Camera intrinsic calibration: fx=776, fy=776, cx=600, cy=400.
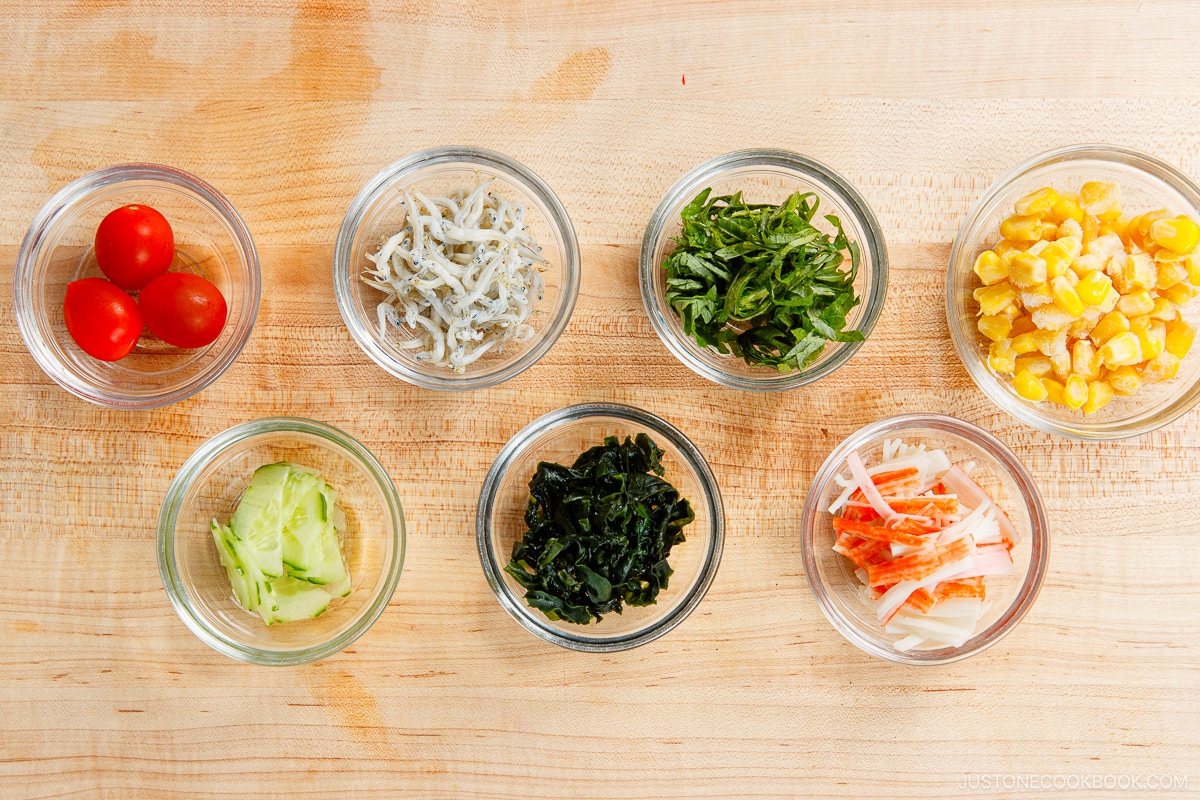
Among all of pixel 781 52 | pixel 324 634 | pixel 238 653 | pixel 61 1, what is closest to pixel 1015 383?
pixel 781 52

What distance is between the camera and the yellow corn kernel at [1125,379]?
185cm

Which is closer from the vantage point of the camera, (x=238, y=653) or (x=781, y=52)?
(x=238, y=653)

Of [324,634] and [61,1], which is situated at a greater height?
[61,1]

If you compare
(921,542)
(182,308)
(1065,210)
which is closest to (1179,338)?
(1065,210)

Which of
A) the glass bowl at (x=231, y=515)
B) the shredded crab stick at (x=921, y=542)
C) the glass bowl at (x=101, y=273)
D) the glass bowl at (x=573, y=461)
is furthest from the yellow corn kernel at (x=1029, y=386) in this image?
the glass bowl at (x=101, y=273)

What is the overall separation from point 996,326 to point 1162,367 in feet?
A: 1.32

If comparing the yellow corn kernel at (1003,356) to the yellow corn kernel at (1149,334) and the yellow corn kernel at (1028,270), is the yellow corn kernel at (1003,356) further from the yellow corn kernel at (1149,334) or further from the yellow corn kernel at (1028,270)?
the yellow corn kernel at (1149,334)

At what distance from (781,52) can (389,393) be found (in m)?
1.35

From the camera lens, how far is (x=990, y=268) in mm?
1881

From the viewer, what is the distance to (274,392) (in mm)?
2006

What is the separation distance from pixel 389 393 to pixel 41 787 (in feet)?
4.51

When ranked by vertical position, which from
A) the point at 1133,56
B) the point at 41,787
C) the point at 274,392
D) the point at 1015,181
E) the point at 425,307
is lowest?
the point at 41,787

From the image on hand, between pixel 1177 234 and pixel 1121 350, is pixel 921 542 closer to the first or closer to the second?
pixel 1121 350

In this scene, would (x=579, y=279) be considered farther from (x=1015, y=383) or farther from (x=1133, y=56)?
(x=1133, y=56)
